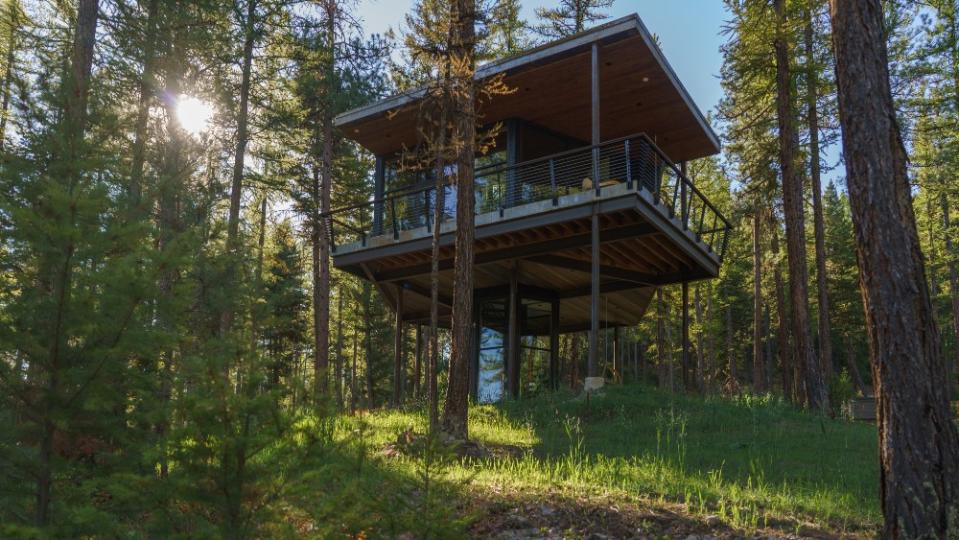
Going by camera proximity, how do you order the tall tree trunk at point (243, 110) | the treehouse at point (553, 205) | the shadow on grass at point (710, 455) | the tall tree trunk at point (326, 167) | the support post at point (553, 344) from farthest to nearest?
1. the support post at point (553, 344)
2. the tall tree trunk at point (326, 167)
3. the tall tree trunk at point (243, 110)
4. the treehouse at point (553, 205)
5. the shadow on grass at point (710, 455)

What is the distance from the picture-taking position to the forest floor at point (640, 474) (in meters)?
5.21

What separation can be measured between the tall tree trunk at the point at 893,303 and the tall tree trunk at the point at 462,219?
575 cm

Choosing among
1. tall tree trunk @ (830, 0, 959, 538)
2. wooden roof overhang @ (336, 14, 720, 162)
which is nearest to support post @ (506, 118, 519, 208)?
wooden roof overhang @ (336, 14, 720, 162)

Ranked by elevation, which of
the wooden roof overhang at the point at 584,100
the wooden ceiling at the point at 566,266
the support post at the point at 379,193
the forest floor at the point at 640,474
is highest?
the wooden roof overhang at the point at 584,100

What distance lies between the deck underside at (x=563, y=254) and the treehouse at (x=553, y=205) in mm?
32

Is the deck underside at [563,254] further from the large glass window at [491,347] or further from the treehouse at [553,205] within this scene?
the large glass window at [491,347]

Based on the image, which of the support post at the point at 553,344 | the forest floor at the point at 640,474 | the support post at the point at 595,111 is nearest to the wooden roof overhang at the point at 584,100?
the support post at the point at 595,111

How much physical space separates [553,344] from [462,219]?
9383mm

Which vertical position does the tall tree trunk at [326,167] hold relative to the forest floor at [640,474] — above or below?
above

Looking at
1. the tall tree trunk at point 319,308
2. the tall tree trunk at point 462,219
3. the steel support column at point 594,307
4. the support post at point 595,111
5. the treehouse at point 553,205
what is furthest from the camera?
the treehouse at point 553,205

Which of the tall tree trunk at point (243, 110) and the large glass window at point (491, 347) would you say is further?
the large glass window at point (491, 347)

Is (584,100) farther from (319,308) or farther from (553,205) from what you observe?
(319,308)

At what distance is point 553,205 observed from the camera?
1366cm

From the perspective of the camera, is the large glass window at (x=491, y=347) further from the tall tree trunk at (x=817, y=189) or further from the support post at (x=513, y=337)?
the tall tree trunk at (x=817, y=189)
